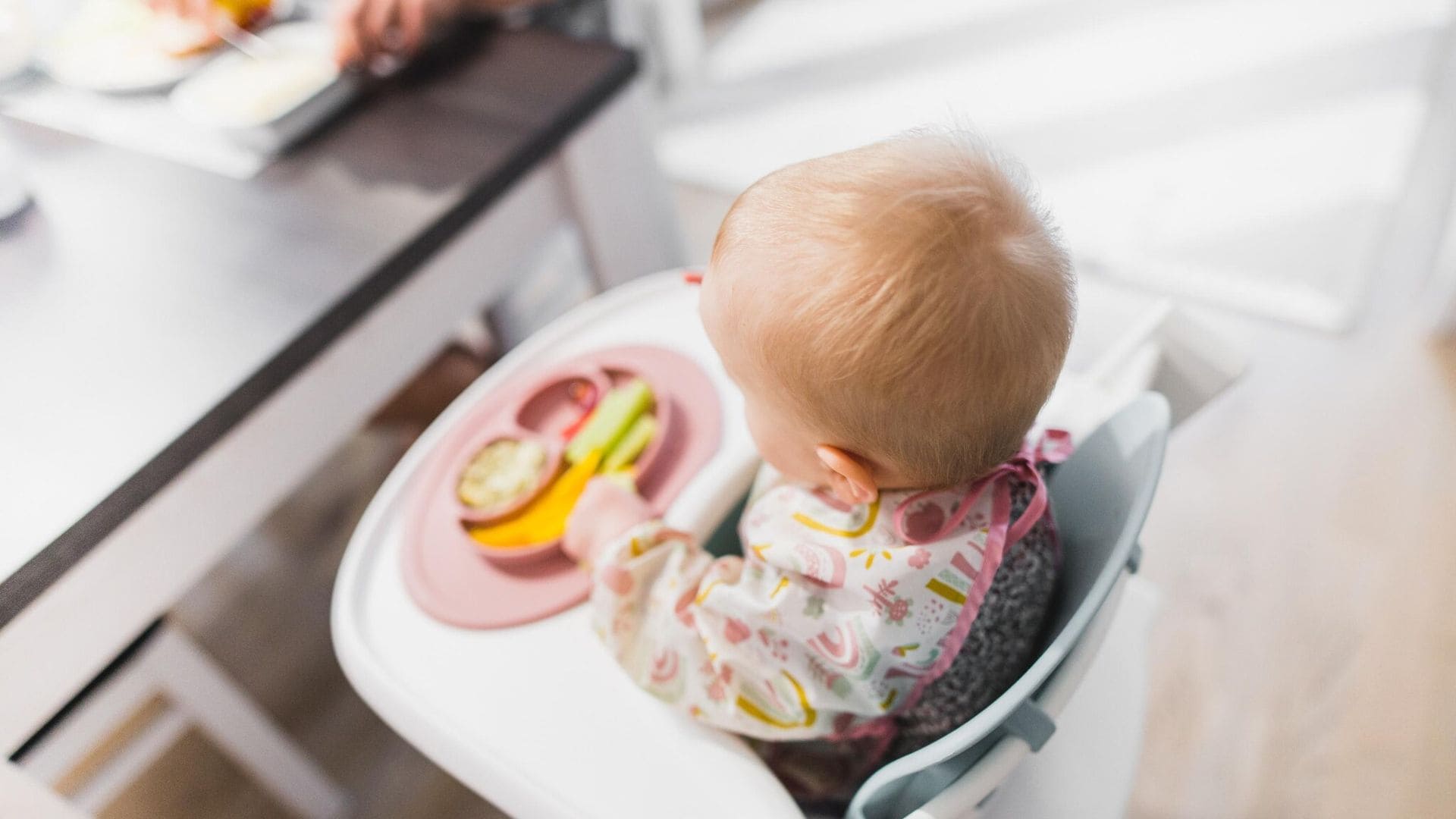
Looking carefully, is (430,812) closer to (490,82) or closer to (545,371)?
(545,371)

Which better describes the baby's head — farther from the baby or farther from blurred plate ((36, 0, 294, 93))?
blurred plate ((36, 0, 294, 93))

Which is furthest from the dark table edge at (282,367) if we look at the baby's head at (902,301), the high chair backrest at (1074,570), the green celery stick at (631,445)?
the high chair backrest at (1074,570)

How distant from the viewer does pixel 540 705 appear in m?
0.63

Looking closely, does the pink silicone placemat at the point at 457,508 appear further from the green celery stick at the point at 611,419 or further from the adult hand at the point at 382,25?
the adult hand at the point at 382,25

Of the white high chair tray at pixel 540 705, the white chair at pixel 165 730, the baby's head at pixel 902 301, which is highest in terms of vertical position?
the baby's head at pixel 902 301

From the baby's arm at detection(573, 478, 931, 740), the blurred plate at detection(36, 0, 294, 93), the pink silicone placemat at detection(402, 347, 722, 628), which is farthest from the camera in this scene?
the blurred plate at detection(36, 0, 294, 93)

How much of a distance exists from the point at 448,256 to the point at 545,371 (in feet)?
Result: 0.49

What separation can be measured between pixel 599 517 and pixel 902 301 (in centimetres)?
31

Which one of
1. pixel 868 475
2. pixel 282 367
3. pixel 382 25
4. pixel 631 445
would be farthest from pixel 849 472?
pixel 382 25

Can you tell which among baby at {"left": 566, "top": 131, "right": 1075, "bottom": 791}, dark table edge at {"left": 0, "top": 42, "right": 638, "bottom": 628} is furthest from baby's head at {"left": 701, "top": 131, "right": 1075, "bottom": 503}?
dark table edge at {"left": 0, "top": 42, "right": 638, "bottom": 628}

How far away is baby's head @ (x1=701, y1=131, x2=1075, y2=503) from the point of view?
45cm

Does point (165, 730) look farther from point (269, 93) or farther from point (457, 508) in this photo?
point (269, 93)

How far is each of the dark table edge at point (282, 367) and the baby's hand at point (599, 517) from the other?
0.26 metres

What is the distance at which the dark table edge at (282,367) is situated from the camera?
2.04 feet
